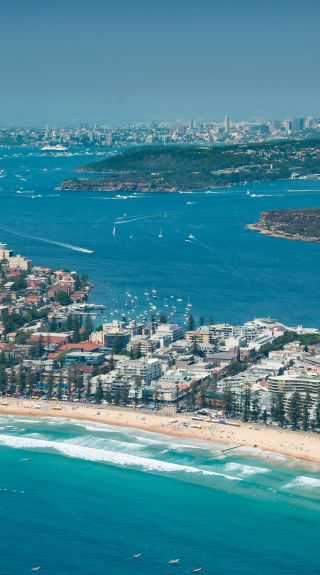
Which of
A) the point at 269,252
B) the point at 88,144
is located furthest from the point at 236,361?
the point at 88,144

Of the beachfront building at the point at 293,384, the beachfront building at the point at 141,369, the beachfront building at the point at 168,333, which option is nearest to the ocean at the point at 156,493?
the beachfront building at the point at 168,333

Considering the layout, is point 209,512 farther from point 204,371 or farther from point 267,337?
point 267,337

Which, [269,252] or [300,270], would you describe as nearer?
[300,270]

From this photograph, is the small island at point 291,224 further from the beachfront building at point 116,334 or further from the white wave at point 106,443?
the white wave at point 106,443

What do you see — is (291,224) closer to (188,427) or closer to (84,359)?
(84,359)

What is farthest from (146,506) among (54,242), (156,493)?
(54,242)

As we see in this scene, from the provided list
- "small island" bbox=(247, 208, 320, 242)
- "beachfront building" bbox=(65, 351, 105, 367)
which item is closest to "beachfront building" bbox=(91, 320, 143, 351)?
"beachfront building" bbox=(65, 351, 105, 367)
